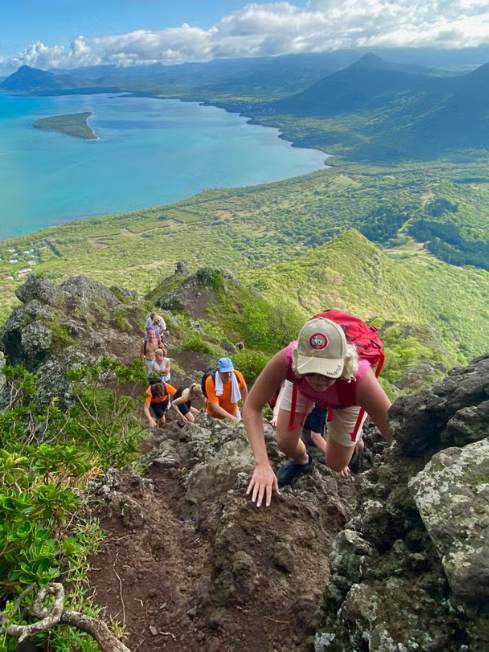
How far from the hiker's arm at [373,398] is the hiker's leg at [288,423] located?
605mm

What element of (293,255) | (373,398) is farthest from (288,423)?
(293,255)

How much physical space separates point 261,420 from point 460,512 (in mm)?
1904

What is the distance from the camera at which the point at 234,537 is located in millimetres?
4387

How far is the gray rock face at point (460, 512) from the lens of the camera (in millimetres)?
2613

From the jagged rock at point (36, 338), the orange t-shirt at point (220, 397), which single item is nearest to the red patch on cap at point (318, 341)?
the orange t-shirt at point (220, 397)

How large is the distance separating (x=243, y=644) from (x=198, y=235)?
164482 millimetres

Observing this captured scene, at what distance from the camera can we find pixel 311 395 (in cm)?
412

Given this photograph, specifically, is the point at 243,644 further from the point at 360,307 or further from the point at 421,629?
the point at 360,307

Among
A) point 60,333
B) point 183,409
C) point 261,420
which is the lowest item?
point 183,409

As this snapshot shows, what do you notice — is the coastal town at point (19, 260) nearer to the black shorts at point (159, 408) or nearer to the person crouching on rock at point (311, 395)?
the black shorts at point (159, 408)

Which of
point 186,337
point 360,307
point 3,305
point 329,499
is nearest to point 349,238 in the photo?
point 360,307

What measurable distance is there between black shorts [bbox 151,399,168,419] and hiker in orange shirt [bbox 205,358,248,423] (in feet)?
5.72

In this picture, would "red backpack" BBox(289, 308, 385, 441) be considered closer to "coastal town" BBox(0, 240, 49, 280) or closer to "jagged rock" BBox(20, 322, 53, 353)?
"jagged rock" BBox(20, 322, 53, 353)

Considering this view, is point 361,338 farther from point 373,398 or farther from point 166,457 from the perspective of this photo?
point 166,457
